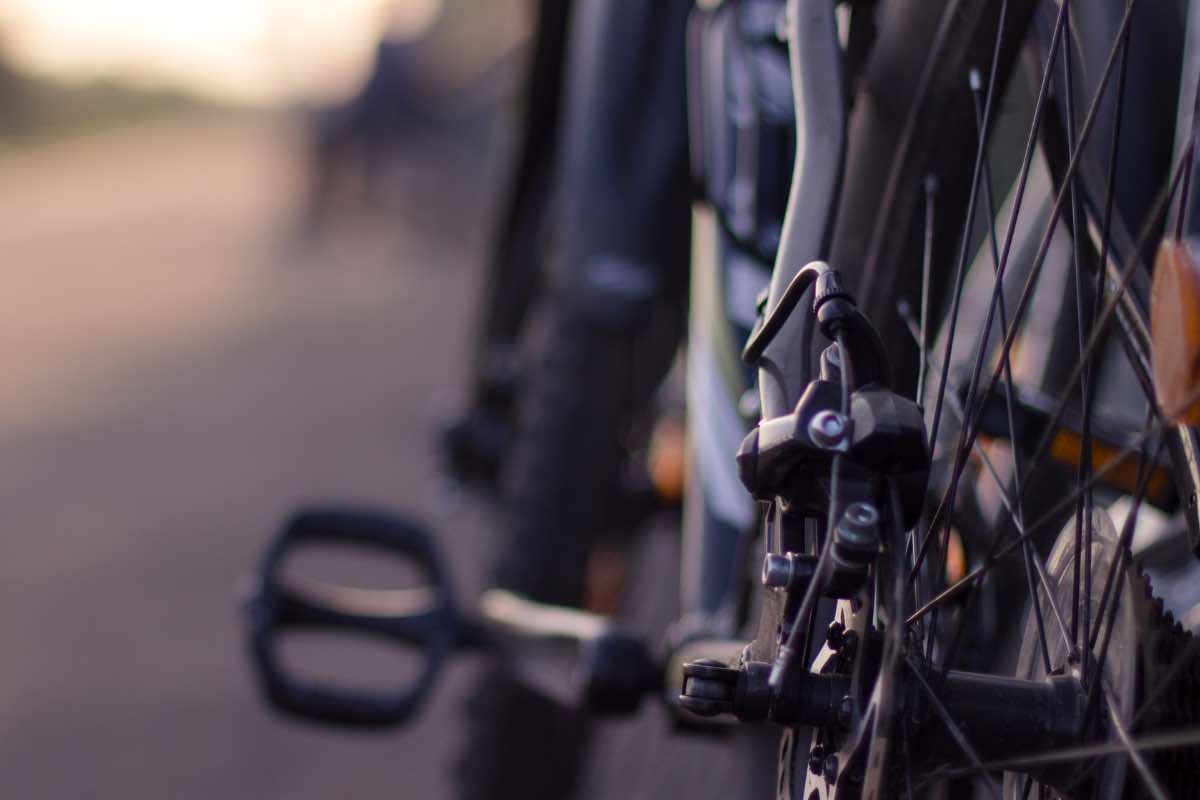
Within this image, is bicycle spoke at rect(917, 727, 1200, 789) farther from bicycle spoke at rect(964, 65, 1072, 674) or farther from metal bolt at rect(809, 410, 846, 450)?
metal bolt at rect(809, 410, 846, 450)

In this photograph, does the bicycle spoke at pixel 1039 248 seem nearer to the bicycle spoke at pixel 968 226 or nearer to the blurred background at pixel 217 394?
the bicycle spoke at pixel 968 226

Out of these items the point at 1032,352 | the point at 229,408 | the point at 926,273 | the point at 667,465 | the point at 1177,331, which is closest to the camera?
the point at 1177,331

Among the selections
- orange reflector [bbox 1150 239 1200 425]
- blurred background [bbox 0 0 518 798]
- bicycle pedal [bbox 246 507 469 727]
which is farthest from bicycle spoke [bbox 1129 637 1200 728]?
blurred background [bbox 0 0 518 798]

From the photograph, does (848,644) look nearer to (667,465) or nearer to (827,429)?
(827,429)

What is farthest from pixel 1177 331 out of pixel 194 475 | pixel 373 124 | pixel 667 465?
pixel 373 124

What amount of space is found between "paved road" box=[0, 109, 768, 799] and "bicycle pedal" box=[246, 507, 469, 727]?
1.60ft

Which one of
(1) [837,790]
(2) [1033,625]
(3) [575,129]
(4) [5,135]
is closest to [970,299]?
(3) [575,129]

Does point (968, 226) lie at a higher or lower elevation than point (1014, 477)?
higher

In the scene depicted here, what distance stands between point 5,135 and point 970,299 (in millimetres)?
17451

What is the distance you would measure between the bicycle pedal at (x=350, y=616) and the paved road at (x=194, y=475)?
49 centimetres

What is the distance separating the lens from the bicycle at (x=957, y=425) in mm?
765

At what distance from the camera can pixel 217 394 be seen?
214 inches

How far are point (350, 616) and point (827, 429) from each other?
1097 millimetres

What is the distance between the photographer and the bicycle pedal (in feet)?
5.29
